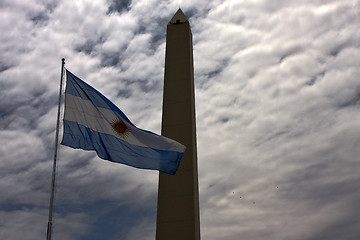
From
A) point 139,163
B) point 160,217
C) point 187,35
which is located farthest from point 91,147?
point 187,35

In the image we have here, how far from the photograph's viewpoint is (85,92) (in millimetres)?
13969

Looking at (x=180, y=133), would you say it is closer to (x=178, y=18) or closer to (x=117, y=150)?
(x=117, y=150)

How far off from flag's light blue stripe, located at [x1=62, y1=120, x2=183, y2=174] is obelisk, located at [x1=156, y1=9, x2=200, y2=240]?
2.25 metres

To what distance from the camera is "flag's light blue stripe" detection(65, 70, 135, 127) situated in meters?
13.7

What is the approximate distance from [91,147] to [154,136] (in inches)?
98.1

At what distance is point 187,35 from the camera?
1973 centimetres

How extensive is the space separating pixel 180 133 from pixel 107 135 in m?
4.27

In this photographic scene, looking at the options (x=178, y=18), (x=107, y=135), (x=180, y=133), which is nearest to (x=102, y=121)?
(x=107, y=135)

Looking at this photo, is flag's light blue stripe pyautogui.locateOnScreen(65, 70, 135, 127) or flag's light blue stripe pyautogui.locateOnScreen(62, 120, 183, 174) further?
flag's light blue stripe pyautogui.locateOnScreen(65, 70, 135, 127)

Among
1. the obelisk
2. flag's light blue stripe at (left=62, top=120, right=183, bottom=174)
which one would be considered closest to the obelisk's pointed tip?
the obelisk

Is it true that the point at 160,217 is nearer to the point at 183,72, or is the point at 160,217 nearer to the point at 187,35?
the point at 183,72

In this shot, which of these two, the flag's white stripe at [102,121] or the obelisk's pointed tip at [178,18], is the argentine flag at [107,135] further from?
the obelisk's pointed tip at [178,18]

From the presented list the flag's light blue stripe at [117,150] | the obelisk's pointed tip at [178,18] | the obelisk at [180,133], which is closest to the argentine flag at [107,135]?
the flag's light blue stripe at [117,150]

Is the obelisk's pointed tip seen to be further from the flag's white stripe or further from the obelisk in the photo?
the flag's white stripe
